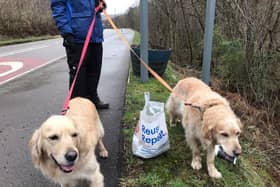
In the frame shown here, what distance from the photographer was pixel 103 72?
10.4m

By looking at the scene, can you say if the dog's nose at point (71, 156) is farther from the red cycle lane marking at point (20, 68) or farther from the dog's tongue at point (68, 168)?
the red cycle lane marking at point (20, 68)

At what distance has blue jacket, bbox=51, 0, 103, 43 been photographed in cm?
468

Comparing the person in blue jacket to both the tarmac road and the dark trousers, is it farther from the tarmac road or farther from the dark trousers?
the tarmac road

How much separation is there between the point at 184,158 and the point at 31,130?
2.52 m

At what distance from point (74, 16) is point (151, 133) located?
2161mm

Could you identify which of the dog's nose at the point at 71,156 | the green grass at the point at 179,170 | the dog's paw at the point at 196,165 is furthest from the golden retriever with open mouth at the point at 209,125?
the dog's nose at the point at 71,156

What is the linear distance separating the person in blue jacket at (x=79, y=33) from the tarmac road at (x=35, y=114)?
796 mm

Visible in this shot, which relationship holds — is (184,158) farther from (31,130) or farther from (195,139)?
(31,130)

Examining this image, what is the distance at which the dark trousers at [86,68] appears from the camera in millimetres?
5012

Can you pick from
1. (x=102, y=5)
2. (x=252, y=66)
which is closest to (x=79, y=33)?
(x=102, y=5)

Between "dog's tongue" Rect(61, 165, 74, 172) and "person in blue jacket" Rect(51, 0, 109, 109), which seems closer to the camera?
"dog's tongue" Rect(61, 165, 74, 172)

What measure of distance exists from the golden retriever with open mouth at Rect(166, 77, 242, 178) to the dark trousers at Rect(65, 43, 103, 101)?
1649mm

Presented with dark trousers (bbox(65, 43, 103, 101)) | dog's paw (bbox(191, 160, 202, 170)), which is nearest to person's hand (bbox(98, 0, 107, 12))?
dark trousers (bbox(65, 43, 103, 101))

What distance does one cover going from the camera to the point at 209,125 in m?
3.35
